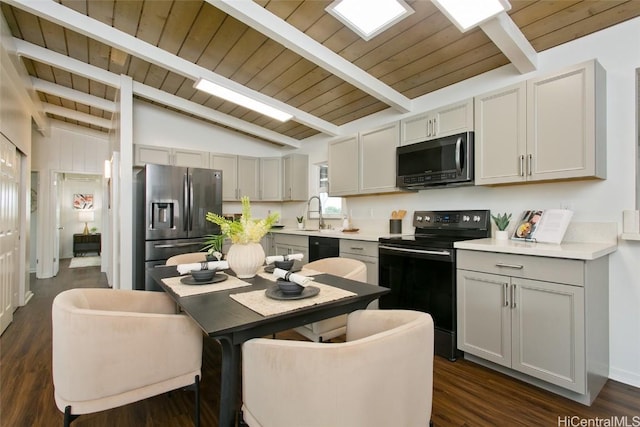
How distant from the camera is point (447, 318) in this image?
2408 mm

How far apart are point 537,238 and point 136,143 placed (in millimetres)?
4959

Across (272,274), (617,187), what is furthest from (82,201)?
(617,187)

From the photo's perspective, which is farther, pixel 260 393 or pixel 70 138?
pixel 70 138

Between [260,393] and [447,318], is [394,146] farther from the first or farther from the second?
[260,393]

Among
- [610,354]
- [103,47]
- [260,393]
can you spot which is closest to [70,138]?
[103,47]

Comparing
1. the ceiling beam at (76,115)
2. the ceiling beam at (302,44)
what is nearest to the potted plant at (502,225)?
the ceiling beam at (302,44)

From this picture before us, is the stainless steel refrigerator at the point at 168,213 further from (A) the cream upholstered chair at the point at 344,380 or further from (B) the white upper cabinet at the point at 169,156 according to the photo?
(A) the cream upholstered chair at the point at 344,380

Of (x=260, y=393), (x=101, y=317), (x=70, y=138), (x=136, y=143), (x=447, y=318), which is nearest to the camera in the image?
(x=260, y=393)

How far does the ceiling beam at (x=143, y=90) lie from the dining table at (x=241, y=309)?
132 inches

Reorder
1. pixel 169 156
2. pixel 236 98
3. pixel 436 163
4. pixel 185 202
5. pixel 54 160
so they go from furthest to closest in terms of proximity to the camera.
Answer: pixel 54 160 < pixel 169 156 < pixel 185 202 < pixel 236 98 < pixel 436 163

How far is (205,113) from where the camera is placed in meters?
4.52

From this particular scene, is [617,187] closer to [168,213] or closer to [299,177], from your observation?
[299,177]

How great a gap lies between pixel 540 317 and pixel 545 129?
4.19 ft

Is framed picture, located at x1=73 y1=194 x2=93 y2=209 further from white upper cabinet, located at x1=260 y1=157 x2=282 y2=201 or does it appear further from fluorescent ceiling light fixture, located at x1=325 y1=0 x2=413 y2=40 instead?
fluorescent ceiling light fixture, located at x1=325 y1=0 x2=413 y2=40
